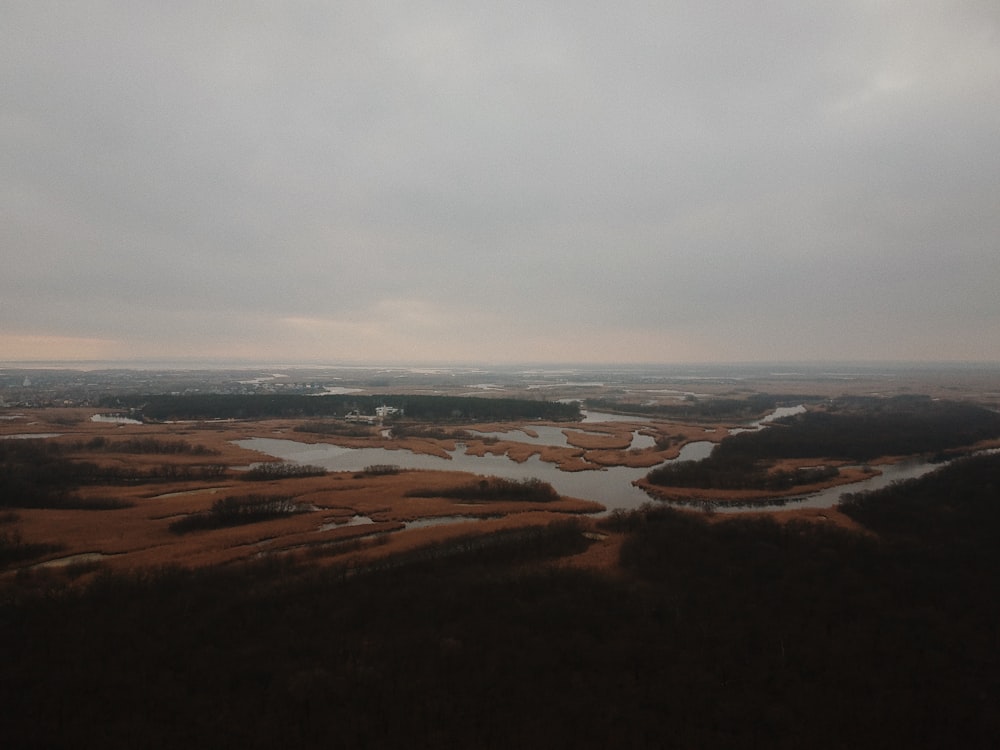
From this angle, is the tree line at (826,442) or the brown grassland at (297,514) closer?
the brown grassland at (297,514)

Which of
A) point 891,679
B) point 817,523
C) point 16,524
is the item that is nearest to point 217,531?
point 16,524

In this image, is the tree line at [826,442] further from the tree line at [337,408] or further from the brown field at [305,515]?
the tree line at [337,408]

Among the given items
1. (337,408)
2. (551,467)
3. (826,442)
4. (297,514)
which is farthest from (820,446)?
(337,408)

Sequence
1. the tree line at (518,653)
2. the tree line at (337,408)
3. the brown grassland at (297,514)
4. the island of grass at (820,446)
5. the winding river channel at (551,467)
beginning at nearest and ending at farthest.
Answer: the tree line at (518,653), the brown grassland at (297,514), the winding river channel at (551,467), the island of grass at (820,446), the tree line at (337,408)

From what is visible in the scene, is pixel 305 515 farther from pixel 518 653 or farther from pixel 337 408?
pixel 337 408

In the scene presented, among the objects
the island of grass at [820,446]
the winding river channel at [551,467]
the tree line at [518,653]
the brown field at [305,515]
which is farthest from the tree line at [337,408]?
the tree line at [518,653]

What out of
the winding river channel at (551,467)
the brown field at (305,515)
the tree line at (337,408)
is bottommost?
the winding river channel at (551,467)

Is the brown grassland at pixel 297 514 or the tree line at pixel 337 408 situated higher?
the tree line at pixel 337 408

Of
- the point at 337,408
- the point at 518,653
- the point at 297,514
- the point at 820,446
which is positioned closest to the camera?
the point at 518,653
